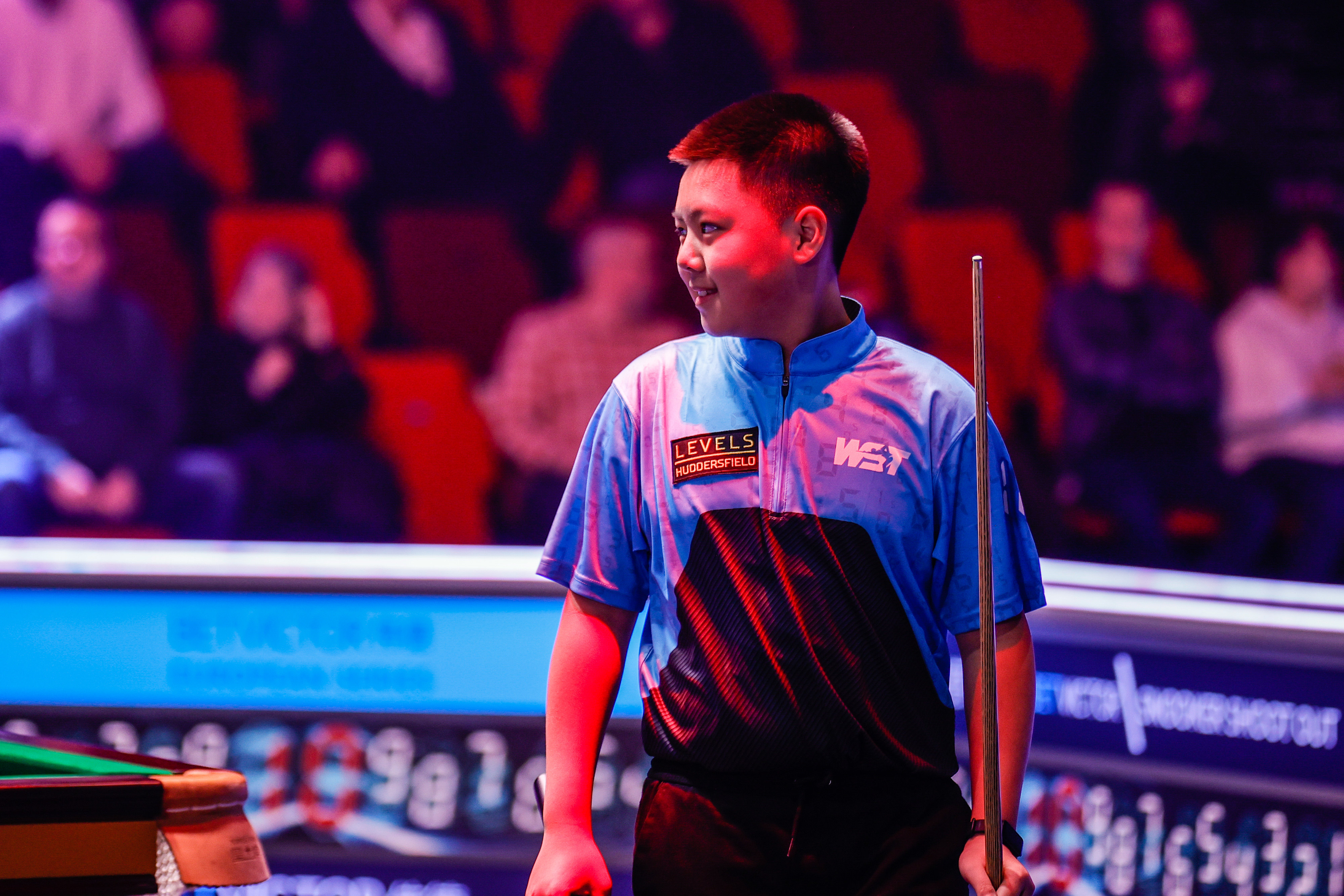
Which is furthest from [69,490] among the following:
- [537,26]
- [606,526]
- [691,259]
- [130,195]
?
[691,259]

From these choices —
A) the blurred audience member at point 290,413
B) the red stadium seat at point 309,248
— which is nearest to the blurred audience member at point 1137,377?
the blurred audience member at point 290,413

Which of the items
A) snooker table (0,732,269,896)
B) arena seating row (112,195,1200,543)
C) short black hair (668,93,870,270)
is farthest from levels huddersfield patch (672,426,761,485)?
arena seating row (112,195,1200,543)

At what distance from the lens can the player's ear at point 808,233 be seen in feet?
4.59

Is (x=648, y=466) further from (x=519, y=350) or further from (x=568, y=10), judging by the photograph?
(x=568, y=10)

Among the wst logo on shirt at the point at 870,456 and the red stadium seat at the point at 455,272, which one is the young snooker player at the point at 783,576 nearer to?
the wst logo on shirt at the point at 870,456

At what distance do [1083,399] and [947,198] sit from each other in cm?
102

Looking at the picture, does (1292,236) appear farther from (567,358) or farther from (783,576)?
(783,576)

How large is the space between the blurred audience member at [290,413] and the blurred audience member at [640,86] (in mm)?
1149

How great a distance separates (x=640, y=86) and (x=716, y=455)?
3.93 m

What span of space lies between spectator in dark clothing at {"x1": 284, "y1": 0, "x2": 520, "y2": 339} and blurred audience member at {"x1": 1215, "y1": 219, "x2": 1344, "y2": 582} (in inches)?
118

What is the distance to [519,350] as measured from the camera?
4773 millimetres

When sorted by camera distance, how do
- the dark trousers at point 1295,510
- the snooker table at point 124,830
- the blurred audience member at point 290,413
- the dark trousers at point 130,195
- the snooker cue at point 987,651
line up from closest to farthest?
the snooker cue at point 987,651 → the snooker table at point 124,830 → the dark trousers at point 1295,510 → the blurred audience member at point 290,413 → the dark trousers at point 130,195

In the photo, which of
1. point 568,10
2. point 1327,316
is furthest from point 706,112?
point 1327,316

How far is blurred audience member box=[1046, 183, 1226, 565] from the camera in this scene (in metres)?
4.51
